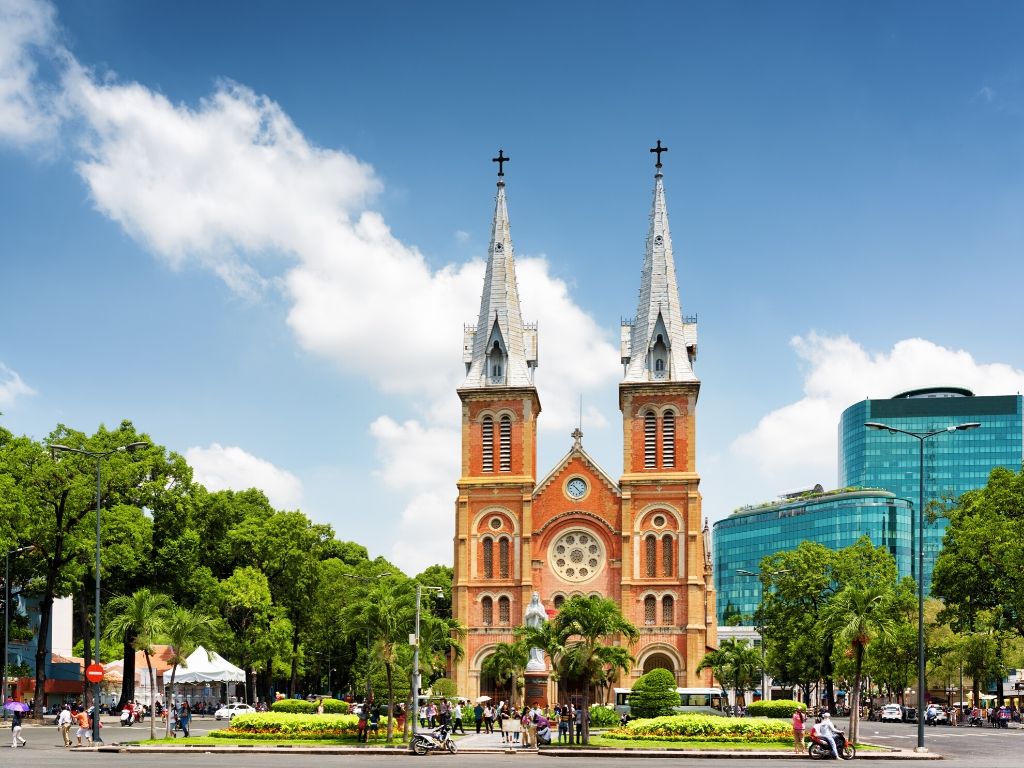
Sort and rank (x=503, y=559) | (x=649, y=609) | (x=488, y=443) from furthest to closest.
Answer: (x=488, y=443) < (x=503, y=559) < (x=649, y=609)

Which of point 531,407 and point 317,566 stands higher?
point 531,407

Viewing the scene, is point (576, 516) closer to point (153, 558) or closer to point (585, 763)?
point (153, 558)

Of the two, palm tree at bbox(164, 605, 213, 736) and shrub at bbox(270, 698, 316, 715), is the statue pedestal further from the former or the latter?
palm tree at bbox(164, 605, 213, 736)

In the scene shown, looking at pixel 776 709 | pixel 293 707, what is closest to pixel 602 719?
pixel 776 709

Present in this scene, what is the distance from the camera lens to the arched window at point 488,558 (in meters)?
83.4

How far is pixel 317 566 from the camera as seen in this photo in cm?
7788

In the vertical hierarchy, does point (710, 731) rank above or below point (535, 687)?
below

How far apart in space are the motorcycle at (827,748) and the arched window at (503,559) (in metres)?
48.1

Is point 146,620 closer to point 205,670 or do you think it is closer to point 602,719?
point 205,670

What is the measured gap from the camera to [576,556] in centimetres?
8344

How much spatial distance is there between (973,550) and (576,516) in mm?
28523

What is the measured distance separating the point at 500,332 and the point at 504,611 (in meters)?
19.7

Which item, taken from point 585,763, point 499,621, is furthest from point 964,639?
point 585,763

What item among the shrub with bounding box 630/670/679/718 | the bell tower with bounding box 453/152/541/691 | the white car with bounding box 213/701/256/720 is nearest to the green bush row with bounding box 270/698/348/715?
the white car with bounding box 213/701/256/720
